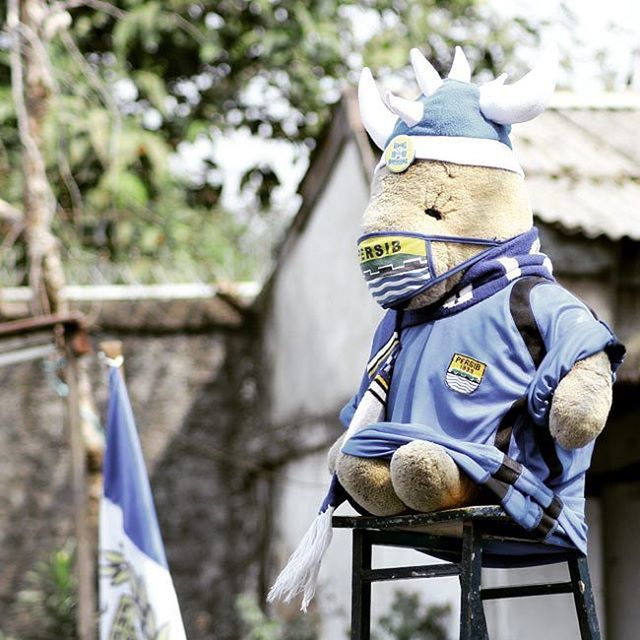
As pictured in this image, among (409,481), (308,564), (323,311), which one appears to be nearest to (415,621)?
(323,311)

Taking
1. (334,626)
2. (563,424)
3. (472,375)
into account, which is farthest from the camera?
(334,626)

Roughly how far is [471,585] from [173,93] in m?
8.75

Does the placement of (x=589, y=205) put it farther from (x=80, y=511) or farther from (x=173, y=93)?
(x=173, y=93)

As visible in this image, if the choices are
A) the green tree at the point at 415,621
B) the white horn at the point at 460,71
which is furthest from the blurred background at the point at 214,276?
the white horn at the point at 460,71

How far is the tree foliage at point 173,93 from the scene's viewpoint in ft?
29.0

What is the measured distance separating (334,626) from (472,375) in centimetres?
496

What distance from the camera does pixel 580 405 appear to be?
2676 millimetres

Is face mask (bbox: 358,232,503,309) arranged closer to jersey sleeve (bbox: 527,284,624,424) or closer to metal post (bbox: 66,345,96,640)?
jersey sleeve (bbox: 527,284,624,424)

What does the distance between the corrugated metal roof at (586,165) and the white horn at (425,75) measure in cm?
205

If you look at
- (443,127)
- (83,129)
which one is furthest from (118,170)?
(443,127)

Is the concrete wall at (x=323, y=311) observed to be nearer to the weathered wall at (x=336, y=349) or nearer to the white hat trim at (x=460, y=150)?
the weathered wall at (x=336, y=349)

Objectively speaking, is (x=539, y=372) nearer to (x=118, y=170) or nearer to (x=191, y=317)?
(x=118, y=170)

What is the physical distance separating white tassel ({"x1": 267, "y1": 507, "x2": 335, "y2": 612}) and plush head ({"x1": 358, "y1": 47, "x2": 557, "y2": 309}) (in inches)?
23.6

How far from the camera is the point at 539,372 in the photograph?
281cm
